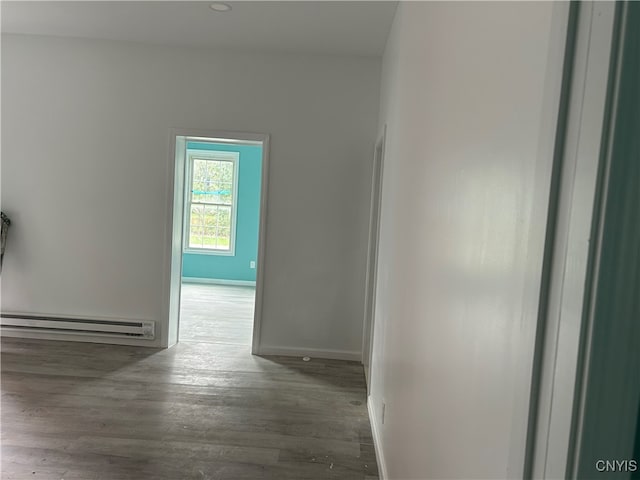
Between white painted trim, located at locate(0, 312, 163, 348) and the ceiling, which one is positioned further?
white painted trim, located at locate(0, 312, 163, 348)

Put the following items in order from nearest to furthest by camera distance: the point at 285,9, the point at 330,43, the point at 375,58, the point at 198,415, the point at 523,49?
the point at 523,49 < the point at 198,415 < the point at 285,9 < the point at 330,43 < the point at 375,58

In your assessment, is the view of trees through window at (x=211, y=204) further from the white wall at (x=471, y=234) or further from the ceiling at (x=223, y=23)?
the white wall at (x=471, y=234)

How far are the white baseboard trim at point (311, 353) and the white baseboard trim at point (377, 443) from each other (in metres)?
0.97

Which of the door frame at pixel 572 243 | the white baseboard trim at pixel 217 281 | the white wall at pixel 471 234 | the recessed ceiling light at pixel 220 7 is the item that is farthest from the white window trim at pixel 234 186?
the door frame at pixel 572 243

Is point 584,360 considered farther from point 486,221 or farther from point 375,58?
point 375,58

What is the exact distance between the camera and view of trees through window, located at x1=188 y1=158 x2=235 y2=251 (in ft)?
25.9

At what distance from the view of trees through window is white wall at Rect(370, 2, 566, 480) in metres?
5.97

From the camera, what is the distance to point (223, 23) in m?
3.57

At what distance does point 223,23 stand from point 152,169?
4.70 feet

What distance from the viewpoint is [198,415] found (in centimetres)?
300

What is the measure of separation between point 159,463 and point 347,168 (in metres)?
2.70

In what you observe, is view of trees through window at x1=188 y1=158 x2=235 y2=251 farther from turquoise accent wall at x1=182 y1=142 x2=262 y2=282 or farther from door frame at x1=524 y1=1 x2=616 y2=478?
door frame at x1=524 y1=1 x2=616 y2=478

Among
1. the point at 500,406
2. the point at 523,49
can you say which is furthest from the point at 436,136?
the point at 500,406

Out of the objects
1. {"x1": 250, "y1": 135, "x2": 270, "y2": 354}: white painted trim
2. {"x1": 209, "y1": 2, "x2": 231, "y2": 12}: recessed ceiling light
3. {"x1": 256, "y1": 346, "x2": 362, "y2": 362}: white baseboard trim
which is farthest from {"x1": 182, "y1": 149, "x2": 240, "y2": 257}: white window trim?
{"x1": 209, "y1": 2, "x2": 231, "y2": 12}: recessed ceiling light
